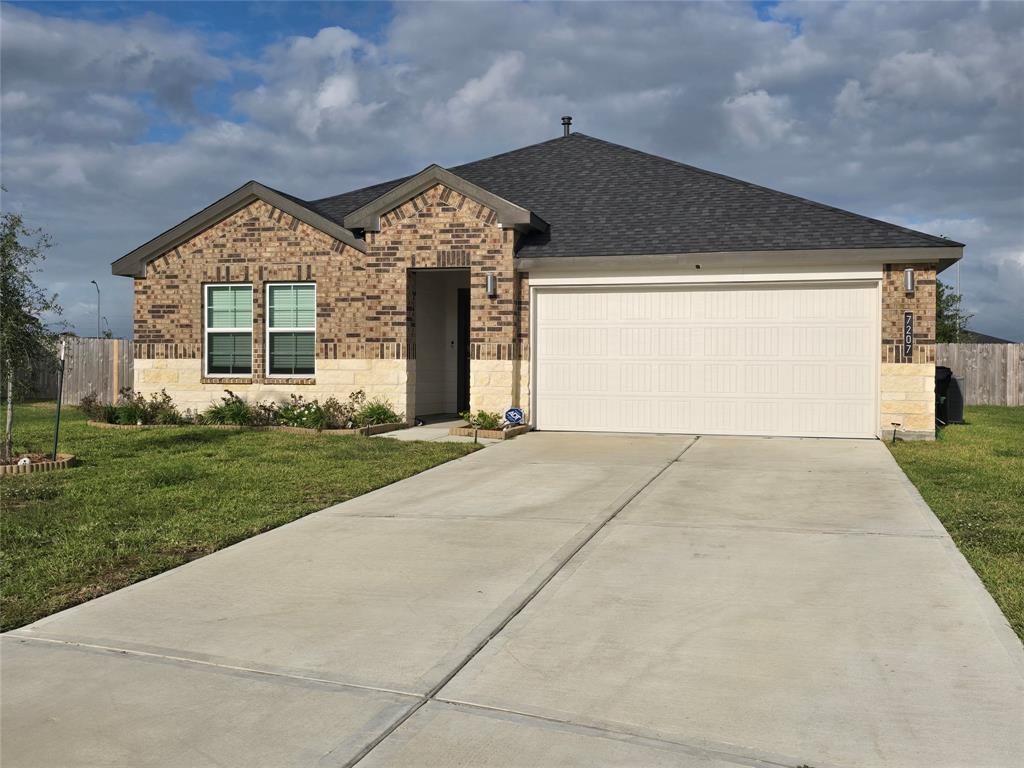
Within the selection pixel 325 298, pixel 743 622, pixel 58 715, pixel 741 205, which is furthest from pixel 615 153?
pixel 58 715

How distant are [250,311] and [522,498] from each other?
9.68 meters

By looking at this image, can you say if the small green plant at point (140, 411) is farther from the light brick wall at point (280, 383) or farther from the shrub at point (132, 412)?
the light brick wall at point (280, 383)

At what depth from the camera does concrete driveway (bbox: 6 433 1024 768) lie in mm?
3801

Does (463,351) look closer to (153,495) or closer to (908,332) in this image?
(908,332)

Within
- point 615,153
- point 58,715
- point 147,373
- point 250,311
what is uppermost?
point 615,153

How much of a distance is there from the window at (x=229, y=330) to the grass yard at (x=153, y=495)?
1.82m

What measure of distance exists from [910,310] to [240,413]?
37.7 ft

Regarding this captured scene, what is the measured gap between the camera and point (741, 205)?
16688 millimetres

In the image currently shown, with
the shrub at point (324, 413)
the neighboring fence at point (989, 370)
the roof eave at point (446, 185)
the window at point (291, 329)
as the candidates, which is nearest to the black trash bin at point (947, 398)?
the neighboring fence at point (989, 370)

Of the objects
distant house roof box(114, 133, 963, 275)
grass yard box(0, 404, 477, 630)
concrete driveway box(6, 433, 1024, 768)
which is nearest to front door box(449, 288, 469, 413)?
distant house roof box(114, 133, 963, 275)

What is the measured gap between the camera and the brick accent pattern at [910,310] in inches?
571

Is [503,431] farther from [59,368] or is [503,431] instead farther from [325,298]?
[59,368]

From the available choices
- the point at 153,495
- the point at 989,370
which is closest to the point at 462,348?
the point at 153,495

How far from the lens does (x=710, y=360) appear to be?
50.4 ft
